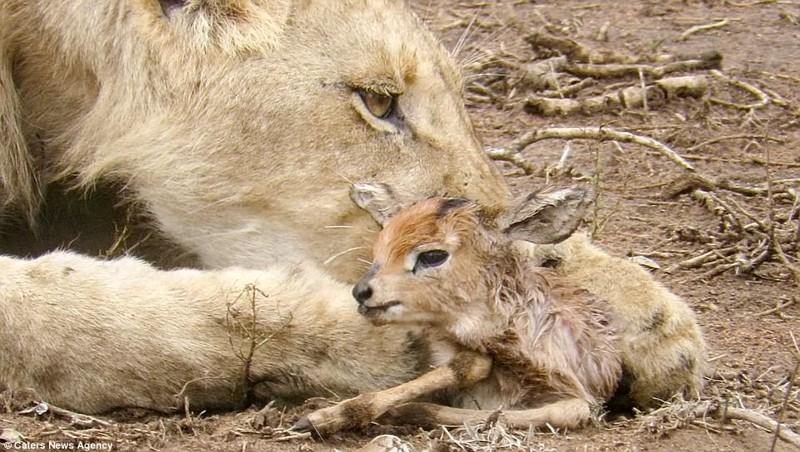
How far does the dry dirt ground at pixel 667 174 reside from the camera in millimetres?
3250

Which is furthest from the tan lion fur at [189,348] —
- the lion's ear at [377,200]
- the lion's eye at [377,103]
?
the lion's eye at [377,103]

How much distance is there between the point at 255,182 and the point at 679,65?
11.1 feet

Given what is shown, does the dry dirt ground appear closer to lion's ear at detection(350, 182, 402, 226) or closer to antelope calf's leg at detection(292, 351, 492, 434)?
antelope calf's leg at detection(292, 351, 492, 434)

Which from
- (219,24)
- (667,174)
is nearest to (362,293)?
(219,24)

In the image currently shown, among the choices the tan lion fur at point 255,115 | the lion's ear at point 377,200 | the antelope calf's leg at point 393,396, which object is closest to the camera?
the antelope calf's leg at point 393,396

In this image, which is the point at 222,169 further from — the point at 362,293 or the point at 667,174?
the point at 667,174

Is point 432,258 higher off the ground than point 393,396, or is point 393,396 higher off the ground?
point 432,258

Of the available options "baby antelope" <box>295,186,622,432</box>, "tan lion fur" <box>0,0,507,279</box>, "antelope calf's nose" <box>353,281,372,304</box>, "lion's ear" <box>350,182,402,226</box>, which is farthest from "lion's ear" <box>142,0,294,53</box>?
"antelope calf's nose" <box>353,281,372,304</box>

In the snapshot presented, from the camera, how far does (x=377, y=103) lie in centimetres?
385

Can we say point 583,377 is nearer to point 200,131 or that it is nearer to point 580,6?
point 200,131

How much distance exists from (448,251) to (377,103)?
646 millimetres

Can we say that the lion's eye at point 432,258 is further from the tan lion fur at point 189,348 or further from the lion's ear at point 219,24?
the lion's ear at point 219,24

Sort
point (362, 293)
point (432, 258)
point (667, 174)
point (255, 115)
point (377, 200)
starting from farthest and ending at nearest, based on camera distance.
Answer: point (667, 174)
point (255, 115)
point (377, 200)
point (432, 258)
point (362, 293)

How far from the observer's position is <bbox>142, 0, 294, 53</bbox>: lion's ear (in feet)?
12.6
